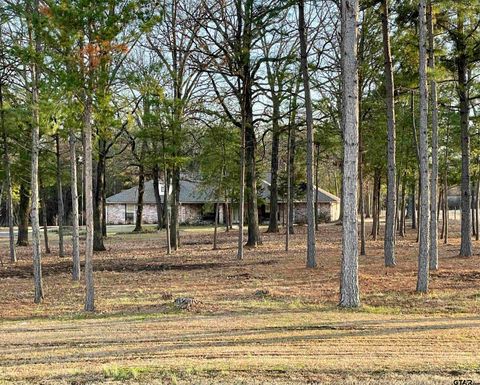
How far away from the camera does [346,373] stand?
5094 millimetres

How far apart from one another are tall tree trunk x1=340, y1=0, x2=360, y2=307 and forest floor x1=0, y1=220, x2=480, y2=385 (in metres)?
0.52

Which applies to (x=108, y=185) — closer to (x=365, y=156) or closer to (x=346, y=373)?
(x=365, y=156)

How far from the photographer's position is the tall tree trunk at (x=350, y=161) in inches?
351

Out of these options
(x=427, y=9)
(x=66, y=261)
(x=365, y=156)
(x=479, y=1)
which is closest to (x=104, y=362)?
(x=427, y=9)

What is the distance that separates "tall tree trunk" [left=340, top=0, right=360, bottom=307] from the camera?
29.3ft

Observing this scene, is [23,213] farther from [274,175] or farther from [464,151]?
[464,151]

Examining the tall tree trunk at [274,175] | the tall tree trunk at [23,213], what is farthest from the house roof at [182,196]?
the tall tree trunk at [23,213]

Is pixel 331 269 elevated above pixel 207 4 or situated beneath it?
situated beneath

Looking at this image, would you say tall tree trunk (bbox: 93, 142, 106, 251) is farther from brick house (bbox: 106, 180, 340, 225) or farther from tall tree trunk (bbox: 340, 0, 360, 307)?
brick house (bbox: 106, 180, 340, 225)

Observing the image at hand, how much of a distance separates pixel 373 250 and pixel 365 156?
6607mm

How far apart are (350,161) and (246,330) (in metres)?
3.51

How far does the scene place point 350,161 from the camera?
891 cm

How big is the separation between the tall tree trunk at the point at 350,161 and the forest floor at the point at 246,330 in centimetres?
52

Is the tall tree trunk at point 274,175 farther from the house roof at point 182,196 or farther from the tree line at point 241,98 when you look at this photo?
the house roof at point 182,196
